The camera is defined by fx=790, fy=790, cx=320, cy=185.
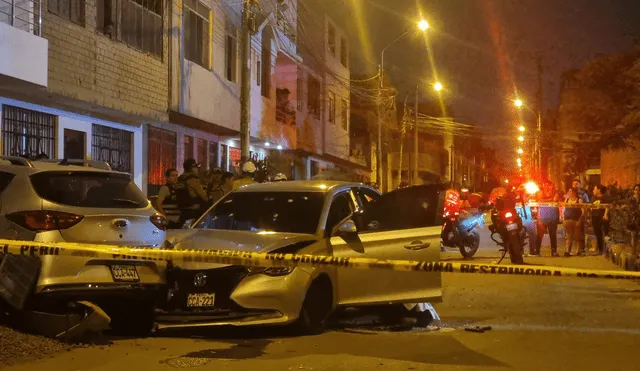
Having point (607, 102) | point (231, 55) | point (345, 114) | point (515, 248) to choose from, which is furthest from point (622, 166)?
point (515, 248)

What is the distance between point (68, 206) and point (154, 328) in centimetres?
171

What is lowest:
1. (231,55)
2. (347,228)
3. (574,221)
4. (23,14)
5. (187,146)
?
(574,221)

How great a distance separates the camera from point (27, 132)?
14.7 meters

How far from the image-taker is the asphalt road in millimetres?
6746

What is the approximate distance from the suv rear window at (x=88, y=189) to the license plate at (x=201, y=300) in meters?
1.12

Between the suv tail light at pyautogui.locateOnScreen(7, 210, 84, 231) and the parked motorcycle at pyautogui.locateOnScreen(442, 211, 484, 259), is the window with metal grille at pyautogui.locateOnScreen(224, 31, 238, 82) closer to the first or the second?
the parked motorcycle at pyautogui.locateOnScreen(442, 211, 484, 259)

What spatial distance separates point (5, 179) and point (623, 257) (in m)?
11.0

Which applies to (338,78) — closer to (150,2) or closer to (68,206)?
(150,2)

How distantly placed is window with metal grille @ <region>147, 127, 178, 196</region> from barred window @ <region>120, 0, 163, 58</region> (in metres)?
2.36

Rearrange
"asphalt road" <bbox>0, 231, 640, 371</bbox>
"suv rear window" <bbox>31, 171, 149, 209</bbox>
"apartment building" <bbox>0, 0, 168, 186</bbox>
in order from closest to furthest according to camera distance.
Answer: "asphalt road" <bbox>0, 231, 640, 371</bbox>, "suv rear window" <bbox>31, 171, 149, 209</bbox>, "apartment building" <bbox>0, 0, 168, 186</bbox>

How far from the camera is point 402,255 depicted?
8477 mm

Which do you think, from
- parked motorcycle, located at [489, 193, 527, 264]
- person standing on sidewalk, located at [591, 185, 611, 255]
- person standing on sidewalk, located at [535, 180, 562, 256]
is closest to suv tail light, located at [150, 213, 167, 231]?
parked motorcycle, located at [489, 193, 527, 264]

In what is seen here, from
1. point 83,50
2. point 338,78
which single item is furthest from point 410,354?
point 338,78

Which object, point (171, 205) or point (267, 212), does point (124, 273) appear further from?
point (171, 205)
